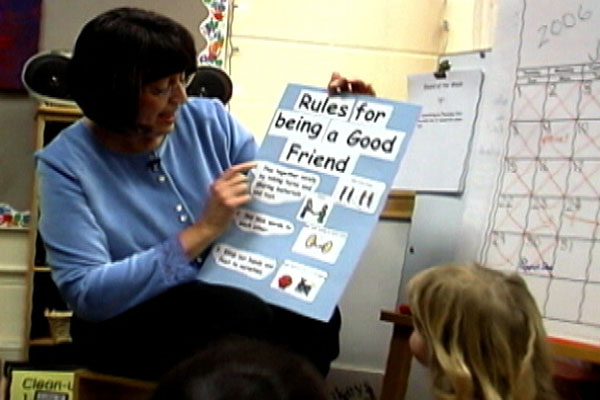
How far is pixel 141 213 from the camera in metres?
1.51

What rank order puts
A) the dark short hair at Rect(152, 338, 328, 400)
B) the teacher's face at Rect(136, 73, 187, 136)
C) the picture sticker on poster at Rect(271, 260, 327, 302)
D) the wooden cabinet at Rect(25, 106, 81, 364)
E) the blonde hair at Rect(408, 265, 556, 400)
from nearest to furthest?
1. the dark short hair at Rect(152, 338, 328, 400)
2. the blonde hair at Rect(408, 265, 556, 400)
3. the picture sticker on poster at Rect(271, 260, 327, 302)
4. the teacher's face at Rect(136, 73, 187, 136)
5. the wooden cabinet at Rect(25, 106, 81, 364)

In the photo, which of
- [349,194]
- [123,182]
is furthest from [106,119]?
[349,194]

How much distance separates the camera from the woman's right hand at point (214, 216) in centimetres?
143

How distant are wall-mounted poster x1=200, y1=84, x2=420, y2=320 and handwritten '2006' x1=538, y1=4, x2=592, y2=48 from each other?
34 cm

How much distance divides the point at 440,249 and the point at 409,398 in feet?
1.71

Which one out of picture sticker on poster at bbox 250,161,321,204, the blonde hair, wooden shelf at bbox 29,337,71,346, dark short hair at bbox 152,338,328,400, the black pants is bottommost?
wooden shelf at bbox 29,337,71,346

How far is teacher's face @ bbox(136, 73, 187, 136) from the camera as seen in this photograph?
1.49m

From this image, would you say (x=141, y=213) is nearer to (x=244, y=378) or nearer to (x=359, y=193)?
(x=359, y=193)

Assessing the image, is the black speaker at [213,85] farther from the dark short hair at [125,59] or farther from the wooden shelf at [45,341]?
the dark short hair at [125,59]

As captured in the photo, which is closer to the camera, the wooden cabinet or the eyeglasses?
the eyeglasses

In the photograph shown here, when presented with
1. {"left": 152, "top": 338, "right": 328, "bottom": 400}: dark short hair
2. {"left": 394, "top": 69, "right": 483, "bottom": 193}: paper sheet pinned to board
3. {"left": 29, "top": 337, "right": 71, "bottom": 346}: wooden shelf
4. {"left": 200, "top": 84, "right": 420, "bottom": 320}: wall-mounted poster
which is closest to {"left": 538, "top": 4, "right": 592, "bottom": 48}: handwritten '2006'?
{"left": 394, "top": 69, "right": 483, "bottom": 193}: paper sheet pinned to board

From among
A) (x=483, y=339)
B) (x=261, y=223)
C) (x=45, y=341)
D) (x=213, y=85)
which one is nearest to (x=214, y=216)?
(x=261, y=223)

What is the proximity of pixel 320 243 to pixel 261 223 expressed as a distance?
0.41 ft

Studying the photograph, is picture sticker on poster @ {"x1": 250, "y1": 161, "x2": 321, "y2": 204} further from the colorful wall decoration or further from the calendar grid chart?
the colorful wall decoration
